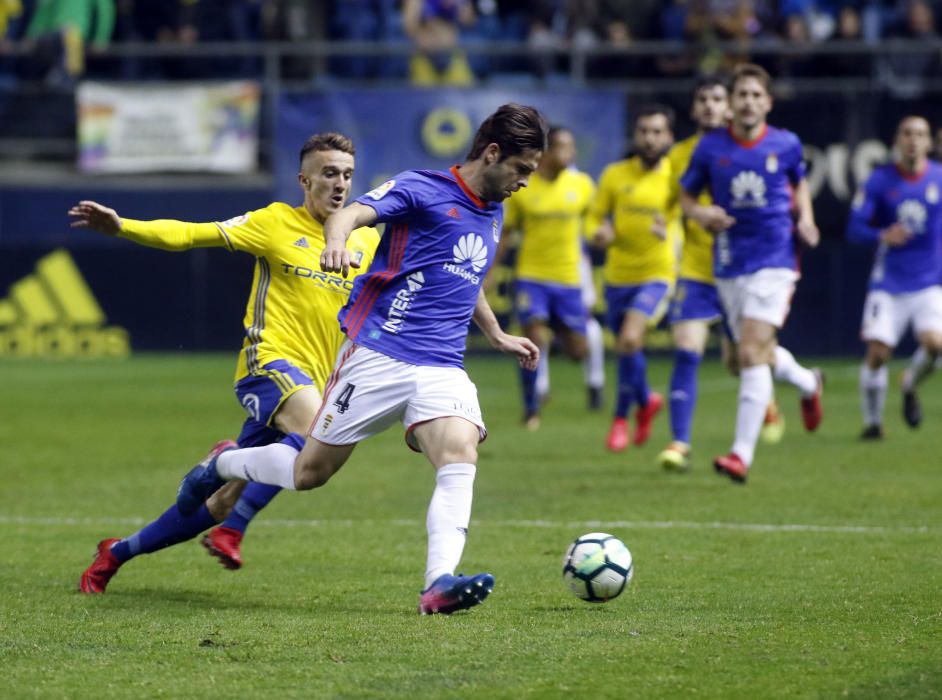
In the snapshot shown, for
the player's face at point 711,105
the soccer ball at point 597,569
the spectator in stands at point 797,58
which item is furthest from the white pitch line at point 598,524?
the spectator in stands at point 797,58

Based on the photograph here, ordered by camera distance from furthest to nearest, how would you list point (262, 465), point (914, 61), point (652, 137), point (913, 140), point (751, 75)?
point (914, 61), point (913, 140), point (652, 137), point (751, 75), point (262, 465)

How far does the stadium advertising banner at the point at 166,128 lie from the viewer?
71.8 ft

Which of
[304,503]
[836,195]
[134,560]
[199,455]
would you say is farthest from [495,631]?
[836,195]

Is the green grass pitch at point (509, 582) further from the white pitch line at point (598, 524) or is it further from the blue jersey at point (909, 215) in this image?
the blue jersey at point (909, 215)

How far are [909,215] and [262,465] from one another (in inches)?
315

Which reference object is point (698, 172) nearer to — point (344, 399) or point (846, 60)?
point (344, 399)

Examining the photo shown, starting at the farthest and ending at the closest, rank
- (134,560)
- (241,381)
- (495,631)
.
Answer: (134,560) < (241,381) < (495,631)

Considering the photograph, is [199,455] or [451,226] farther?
[199,455]

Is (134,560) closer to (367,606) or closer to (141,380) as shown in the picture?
(367,606)

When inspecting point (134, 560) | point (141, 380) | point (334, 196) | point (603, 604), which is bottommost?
point (141, 380)

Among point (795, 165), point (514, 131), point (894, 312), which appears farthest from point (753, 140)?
point (514, 131)

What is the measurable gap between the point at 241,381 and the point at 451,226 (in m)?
1.38

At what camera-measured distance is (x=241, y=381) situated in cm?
672

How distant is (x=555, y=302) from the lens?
13969mm
